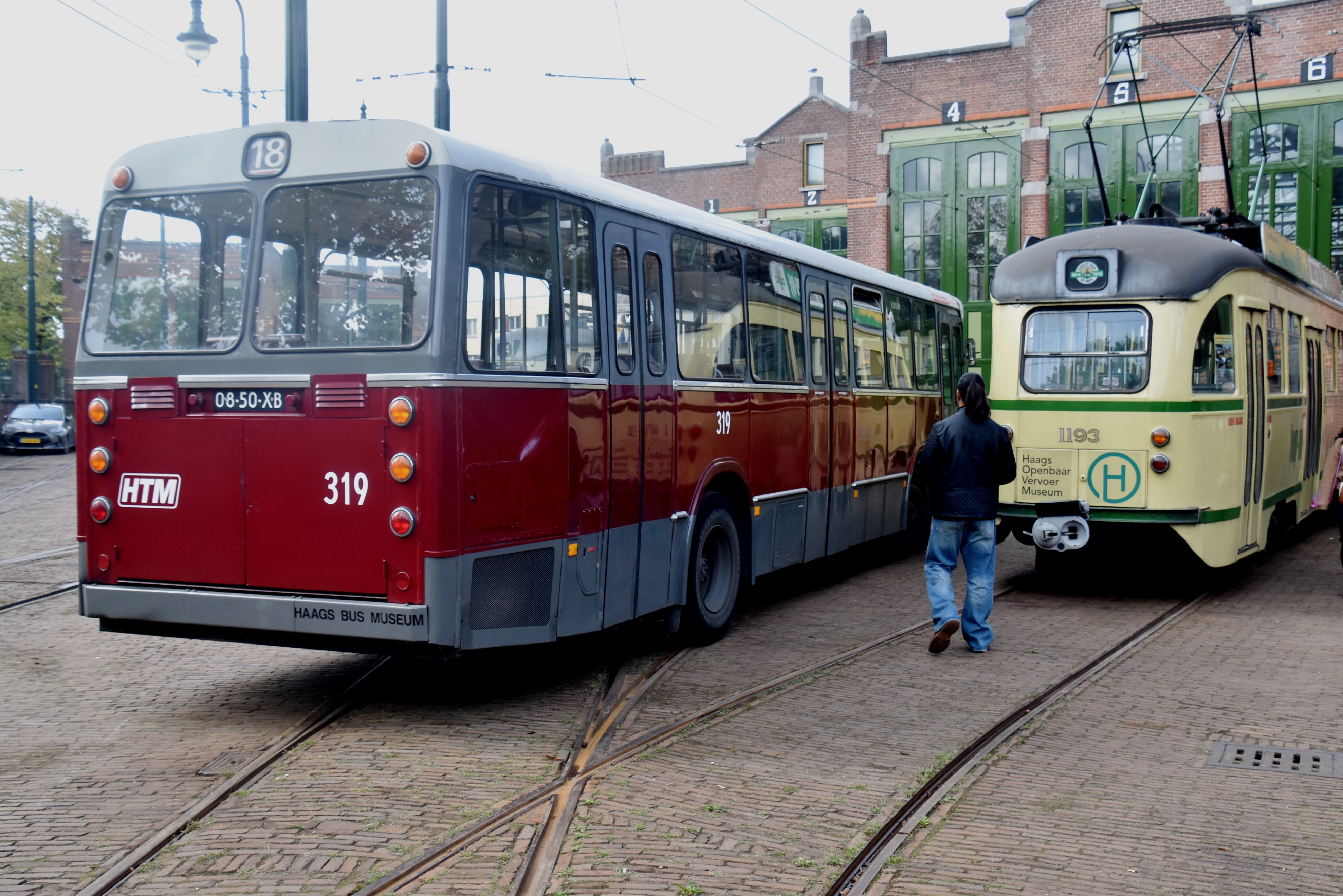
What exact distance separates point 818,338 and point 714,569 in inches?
107

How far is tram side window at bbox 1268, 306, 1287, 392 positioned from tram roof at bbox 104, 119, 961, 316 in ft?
22.8

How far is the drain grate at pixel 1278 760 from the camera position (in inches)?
217

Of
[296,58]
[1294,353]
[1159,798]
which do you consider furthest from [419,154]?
[1294,353]

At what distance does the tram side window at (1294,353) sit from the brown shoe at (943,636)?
20.3ft

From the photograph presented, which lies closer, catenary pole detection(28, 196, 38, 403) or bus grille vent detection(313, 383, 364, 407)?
bus grille vent detection(313, 383, 364, 407)

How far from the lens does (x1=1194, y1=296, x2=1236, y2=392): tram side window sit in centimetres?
995

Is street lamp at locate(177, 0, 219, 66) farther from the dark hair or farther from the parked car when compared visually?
the parked car

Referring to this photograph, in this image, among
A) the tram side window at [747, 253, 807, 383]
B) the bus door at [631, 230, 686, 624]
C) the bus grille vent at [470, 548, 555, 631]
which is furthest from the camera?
the tram side window at [747, 253, 807, 383]

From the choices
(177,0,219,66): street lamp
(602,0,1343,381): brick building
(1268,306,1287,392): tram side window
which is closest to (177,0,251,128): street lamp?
(177,0,219,66): street lamp

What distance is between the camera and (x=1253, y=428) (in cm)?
1067

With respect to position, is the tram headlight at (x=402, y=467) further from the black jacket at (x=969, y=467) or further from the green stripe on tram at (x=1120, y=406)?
the green stripe on tram at (x=1120, y=406)

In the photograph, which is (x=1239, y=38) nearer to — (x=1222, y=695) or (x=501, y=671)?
(x=1222, y=695)

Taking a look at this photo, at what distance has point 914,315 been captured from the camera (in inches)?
522

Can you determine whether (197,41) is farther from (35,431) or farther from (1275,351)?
(35,431)
